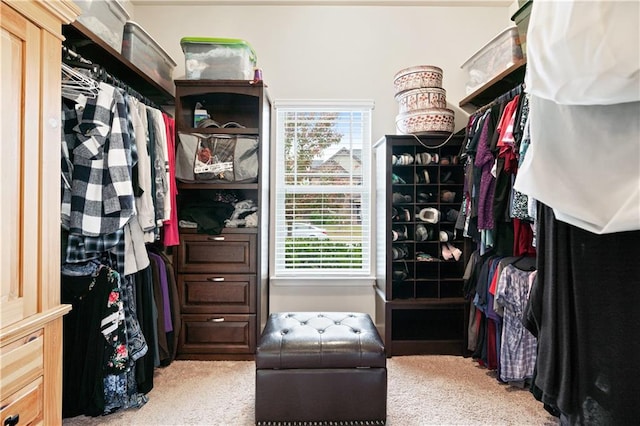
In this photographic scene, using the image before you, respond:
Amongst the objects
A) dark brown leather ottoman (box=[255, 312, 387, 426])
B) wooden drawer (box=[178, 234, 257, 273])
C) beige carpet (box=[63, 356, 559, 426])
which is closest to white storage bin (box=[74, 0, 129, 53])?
wooden drawer (box=[178, 234, 257, 273])

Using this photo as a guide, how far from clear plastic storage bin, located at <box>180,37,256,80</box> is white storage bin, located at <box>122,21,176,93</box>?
0.72 feet

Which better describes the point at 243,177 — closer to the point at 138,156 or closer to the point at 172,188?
the point at 172,188

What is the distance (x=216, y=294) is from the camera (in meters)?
2.51

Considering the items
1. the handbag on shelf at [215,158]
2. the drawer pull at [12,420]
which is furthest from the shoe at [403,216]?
the drawer pull at [12,420]

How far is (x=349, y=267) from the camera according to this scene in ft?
9.87

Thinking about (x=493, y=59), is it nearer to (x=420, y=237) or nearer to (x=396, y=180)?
(x=396, y=180)

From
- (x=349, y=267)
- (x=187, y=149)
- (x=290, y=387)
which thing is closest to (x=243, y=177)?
(x=187, y=149)

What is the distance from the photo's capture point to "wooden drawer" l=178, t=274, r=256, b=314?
2498 millimetres

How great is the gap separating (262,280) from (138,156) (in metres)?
1.24

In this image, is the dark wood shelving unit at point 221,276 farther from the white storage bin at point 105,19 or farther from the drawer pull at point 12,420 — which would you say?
the drawer pull at point 12,420

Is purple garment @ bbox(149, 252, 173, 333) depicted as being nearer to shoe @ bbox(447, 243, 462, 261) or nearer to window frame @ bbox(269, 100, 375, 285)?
window frame @ bbox(269, 100, 375, 285)

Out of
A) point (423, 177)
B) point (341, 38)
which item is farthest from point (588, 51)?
point (341, 38)

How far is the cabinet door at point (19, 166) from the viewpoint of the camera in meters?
1.00

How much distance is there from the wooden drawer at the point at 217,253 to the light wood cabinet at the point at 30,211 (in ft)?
4.29
